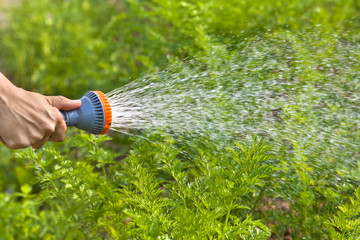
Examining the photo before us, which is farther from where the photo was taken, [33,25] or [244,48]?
[33,25]

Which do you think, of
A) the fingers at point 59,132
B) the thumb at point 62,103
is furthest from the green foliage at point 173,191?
the thumb at point 62,103

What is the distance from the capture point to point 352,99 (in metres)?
2.21

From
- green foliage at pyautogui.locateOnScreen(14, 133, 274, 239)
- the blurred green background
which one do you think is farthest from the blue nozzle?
the blurred green background

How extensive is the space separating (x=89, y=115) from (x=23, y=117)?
0.26 metres

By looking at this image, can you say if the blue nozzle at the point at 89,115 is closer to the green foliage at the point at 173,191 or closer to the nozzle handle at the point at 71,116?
the nozzle handle at the point at 71,116

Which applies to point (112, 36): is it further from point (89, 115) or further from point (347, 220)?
point (347, 220)

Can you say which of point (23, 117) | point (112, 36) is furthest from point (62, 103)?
point (112, 36)

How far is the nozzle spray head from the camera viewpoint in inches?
71.6

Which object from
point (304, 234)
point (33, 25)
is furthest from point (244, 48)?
point (33, 25)

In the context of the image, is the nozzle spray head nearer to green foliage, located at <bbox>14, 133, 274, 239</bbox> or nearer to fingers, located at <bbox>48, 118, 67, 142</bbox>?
fingers, located at <bbox>48, 118, 67, 142</bbox>

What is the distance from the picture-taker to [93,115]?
182 centimetres

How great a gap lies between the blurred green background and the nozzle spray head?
0.46 meters

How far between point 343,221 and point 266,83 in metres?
0.83

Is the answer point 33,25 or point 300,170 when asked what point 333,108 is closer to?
point 300,170
